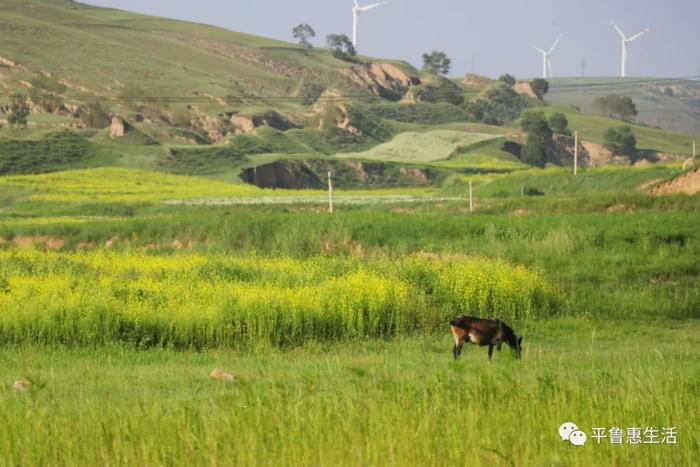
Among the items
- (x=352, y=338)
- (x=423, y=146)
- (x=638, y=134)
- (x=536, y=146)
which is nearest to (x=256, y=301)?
(x=352, y=338)

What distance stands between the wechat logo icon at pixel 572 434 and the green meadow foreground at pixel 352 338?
9cm

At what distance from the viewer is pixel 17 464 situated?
8.23 meters

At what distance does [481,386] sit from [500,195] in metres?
51.2

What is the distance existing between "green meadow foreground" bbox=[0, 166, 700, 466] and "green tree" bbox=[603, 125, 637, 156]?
11426 cm

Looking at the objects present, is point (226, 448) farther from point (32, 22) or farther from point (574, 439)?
point (32, 22)

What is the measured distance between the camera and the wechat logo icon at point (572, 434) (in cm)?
803

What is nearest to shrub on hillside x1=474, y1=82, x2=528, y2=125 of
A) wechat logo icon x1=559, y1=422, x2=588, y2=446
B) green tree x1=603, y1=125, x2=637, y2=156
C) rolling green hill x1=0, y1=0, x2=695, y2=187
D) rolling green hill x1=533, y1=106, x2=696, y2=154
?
rolling green hill x1=0, y1=0, x2=695, y2=187

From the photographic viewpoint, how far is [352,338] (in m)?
20.1

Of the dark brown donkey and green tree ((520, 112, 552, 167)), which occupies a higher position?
the dark brown donkey

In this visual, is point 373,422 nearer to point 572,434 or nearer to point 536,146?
point 572,434

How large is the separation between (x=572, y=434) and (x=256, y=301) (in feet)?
40.3

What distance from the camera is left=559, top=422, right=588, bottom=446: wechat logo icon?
26.3 ft

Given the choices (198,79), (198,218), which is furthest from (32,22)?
(198,218)

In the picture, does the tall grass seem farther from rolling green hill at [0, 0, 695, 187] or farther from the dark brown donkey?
rolling green hill at [0, 0, 695, 187]
